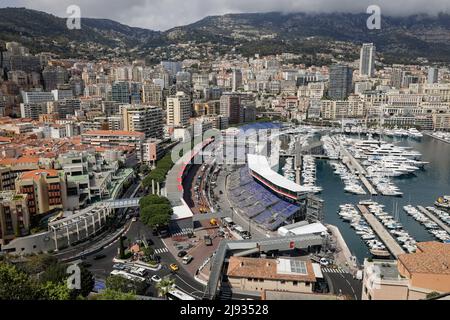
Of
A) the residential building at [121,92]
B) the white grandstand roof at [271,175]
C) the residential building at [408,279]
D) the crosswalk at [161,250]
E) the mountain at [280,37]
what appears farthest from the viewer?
the mountain at [280,37]

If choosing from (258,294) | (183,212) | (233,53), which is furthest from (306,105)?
(258,294)

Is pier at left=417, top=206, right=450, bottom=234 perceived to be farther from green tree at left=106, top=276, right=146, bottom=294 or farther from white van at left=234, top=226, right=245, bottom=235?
green tree at left=106, top=276, right=146, bottom=294

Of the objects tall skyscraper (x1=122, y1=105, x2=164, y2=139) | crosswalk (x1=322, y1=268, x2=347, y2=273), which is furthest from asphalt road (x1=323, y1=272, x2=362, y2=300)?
tall skyscraper (x1=122, y1=105, x2=164, y2=139)

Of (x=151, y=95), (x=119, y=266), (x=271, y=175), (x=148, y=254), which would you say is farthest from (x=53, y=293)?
(x=151, y=95)

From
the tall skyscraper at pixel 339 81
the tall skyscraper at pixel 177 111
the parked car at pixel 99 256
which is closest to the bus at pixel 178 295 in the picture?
the parked car at pixel 99 256

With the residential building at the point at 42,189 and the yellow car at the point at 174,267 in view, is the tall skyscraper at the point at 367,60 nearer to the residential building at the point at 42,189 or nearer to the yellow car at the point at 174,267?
the residential building at the point at 42,189

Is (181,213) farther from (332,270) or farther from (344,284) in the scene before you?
(344,284)

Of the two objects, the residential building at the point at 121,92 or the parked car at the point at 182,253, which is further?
the residential building at the point at 121,92
